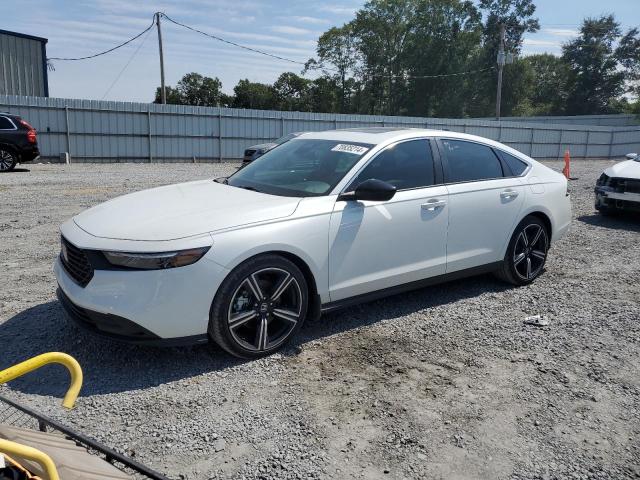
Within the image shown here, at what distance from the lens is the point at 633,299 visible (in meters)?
5.32

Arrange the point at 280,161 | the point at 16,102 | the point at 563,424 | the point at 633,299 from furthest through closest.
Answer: the point at 16,102 → the point at 633,299 → the point at 280,161 → the point at 563,424

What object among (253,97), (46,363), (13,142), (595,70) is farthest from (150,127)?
(595,70)

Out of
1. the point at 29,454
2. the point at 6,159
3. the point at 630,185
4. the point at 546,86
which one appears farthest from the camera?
the point at 546,86

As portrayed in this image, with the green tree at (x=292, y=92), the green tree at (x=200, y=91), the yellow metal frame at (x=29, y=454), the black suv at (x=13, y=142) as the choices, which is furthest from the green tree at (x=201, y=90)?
the yellow metal frame at (x=29, y=454)

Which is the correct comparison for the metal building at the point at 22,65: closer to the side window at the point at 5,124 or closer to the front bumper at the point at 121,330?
the side window at the point at 5,124

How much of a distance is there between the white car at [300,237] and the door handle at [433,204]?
0.01 meters

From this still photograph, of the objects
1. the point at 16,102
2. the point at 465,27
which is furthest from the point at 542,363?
the point at 465,27

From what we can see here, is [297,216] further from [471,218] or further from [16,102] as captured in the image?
[16,102]

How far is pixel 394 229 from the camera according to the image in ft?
14.3

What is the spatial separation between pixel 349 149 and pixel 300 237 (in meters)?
1.13

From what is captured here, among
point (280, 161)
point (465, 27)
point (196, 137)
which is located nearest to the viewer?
point (280, 161)

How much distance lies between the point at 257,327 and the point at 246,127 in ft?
70.7

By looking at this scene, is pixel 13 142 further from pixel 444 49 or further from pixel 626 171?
pixel 444 49

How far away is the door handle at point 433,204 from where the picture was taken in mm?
4575
